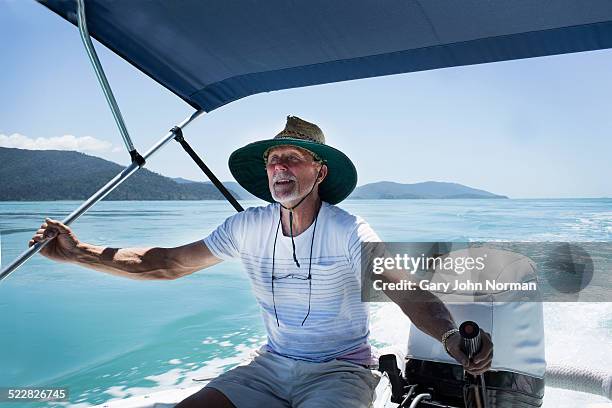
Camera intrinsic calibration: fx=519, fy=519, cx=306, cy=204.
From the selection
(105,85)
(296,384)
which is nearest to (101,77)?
(105,85)

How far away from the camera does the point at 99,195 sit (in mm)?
1821

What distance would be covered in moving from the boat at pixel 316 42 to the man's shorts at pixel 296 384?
86 mm

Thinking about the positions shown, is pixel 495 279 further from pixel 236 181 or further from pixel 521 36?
pixel 236 181

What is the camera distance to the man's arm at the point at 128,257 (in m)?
1.71

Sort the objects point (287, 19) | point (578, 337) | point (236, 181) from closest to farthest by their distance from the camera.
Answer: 1. point (287, 19)
2. point (236, 181)
3. point (578, 337)

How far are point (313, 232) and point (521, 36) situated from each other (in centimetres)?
82

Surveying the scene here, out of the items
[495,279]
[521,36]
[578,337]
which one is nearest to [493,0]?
[521,36]

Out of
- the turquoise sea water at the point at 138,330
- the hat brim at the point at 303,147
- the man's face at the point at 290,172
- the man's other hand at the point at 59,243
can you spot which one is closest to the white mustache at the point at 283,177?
the man's face at the point at 290,172

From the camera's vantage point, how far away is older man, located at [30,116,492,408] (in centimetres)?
142

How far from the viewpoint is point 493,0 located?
134 cm

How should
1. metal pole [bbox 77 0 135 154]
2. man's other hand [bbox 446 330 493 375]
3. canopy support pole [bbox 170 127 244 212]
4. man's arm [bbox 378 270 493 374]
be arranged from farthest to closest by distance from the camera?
1. canopy support pole [bbox 170 127 244 212]
2. metal pole [bbox 77 0 135 154]
3. man's arm [bbox 378 270 493 374]
4. man's other hand [bbox 446 330 493 375]

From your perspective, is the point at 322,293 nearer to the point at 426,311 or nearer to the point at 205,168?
the point at 426,311

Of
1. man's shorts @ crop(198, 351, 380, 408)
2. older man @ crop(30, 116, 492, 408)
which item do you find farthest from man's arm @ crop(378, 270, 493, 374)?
man's shorts @ crop(198, 351, 380, 408)

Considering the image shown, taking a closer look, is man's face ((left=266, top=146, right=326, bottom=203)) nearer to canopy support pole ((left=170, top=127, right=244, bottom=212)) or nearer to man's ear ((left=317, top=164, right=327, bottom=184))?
man's ear ((left=317, top=164, right=327, bottom=184))
